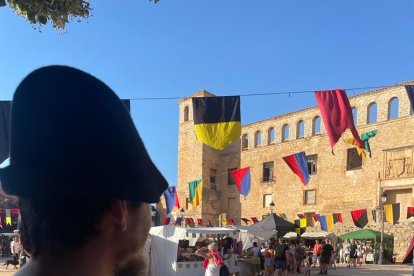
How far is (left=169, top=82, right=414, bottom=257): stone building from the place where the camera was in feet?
89.1

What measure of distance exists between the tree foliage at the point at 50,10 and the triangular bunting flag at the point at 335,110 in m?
8.29

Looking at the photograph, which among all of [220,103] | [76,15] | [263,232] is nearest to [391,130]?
[263,232]

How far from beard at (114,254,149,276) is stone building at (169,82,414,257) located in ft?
88.9

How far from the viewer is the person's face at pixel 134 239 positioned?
0.85 metres

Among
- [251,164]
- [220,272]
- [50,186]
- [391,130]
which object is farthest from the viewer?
[251,164]

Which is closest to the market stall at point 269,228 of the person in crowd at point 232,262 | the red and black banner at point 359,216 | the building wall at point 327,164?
the person in crowd at point 232,262

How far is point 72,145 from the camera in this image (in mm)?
791

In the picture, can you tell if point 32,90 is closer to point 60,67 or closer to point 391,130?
point 60,67

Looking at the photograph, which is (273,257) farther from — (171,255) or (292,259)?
(171,255)

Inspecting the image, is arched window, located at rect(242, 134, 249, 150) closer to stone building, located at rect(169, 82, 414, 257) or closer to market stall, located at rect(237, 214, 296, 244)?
stone building, located at rect(169, 82, 414, 257)

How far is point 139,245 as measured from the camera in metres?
0.88

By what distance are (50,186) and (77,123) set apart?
0.12 metres

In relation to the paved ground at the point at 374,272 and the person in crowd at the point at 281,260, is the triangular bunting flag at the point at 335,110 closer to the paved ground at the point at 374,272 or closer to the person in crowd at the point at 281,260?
the person in crowd at the point at 281,260

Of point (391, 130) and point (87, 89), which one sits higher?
point (391, 130)
